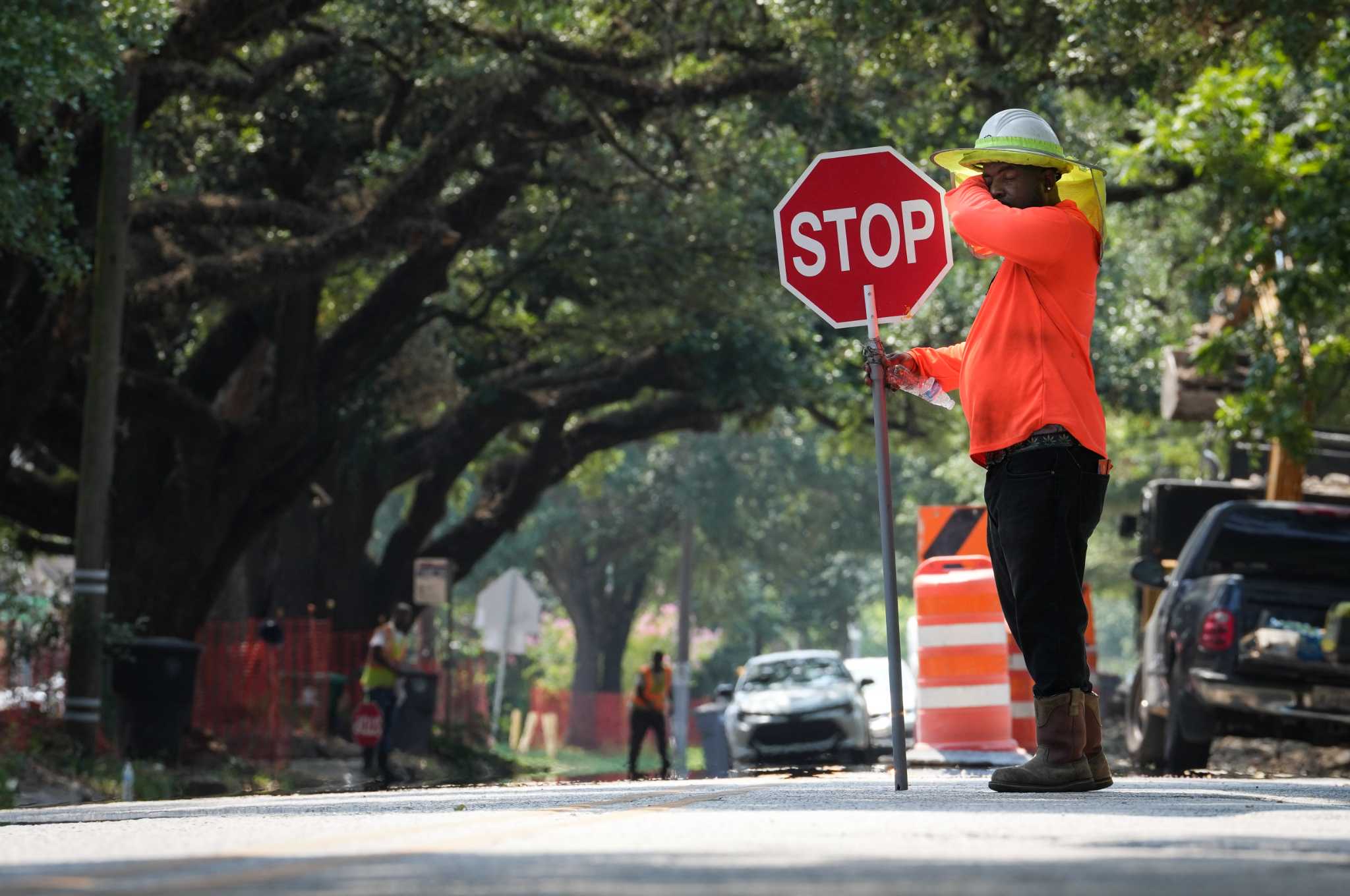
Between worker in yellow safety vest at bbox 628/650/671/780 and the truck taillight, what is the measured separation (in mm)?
13956

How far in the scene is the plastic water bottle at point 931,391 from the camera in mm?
7820

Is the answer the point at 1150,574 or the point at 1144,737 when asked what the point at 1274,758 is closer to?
the point at 1144,737

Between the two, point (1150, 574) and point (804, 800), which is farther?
point (1150, 574)

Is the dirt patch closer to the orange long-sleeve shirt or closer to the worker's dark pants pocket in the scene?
the worker's dark pants pocket

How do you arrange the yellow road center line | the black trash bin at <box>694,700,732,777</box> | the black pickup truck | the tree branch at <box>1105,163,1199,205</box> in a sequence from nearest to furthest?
the yellow road center line
the black pickup truck
the tree branch at <box>1105,163,1199,205</box>
the black trash bin at <box>694,700,732,777</box>

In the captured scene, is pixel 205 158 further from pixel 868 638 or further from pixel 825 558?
pixel 868 638

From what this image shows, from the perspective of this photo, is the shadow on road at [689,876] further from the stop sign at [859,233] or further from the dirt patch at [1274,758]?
the dirt patch at [1274,758]

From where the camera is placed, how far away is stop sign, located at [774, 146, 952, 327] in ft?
26.9

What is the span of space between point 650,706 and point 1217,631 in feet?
47.6

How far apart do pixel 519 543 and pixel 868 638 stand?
239ft

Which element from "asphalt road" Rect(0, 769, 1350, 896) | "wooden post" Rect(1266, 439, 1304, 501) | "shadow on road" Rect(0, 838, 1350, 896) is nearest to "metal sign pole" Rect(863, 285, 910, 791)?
"asphalt road" Rect(0, 769, 1350, 896)

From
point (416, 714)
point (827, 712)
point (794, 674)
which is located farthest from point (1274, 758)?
point (416, 714)

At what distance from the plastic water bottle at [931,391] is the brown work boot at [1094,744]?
120 centimetres

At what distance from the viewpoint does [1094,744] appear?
746 cm
